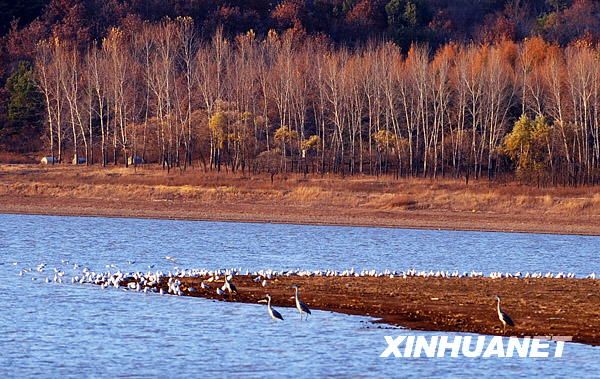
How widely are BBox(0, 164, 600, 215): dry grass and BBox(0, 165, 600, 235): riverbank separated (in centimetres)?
5

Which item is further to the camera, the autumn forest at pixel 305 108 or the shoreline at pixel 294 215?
the autumn forest at pixel 305 108

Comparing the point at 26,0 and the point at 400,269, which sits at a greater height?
the point at 26,0

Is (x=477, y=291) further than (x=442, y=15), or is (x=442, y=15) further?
(x=442, y=15)

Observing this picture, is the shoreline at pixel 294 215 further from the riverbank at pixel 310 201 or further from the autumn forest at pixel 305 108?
the autumn forest at pixel 305 108

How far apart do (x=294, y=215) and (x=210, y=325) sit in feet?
98.7

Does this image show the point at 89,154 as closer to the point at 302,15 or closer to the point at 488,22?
the point at 302,15

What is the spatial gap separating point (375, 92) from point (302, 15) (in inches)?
1218

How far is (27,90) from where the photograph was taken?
87.4 metres

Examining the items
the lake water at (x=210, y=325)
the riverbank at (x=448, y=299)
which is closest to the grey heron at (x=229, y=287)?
the riverbank at (x=448, y=299)

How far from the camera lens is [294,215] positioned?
52.0 m

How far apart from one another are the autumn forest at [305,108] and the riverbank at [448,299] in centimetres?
4273

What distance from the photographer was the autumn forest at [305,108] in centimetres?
7519

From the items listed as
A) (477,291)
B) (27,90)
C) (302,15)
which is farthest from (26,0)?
(477,291)

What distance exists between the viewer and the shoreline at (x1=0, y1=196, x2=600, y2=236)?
159ft
